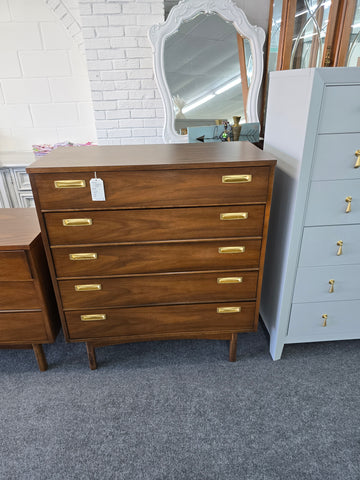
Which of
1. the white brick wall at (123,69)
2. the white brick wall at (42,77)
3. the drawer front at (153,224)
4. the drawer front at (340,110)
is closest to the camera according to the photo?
the drawer front at (340,110)

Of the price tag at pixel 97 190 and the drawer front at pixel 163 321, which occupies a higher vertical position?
the price tag at pixel 97 190

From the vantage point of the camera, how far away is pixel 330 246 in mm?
1297

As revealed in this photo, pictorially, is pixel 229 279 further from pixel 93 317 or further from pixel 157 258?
pixel 93 317

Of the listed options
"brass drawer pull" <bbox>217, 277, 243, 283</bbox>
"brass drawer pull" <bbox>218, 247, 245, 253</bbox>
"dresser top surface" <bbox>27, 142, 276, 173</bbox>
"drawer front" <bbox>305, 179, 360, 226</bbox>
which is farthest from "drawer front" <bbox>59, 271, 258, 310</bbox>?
"dresser top surface" <bbox>27, 142, 276, 173</bbox>

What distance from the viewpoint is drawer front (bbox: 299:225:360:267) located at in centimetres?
126

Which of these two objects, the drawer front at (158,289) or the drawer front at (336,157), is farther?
the drawer front at (158,289)

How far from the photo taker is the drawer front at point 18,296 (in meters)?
1.26

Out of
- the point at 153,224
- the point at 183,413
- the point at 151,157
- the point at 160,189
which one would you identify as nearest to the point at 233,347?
the point at 183,413

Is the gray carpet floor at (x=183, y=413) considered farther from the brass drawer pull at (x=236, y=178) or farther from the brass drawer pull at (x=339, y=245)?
the brass drawer pull at (x=236, y=178)

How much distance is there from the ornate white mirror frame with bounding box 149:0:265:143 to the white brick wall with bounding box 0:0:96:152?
2.29ft

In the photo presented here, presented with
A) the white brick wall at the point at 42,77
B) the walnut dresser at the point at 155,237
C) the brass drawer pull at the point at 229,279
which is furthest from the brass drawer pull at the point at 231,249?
the white brick wall at the point at 42,77

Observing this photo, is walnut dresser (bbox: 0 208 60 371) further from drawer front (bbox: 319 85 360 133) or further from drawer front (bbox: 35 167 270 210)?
drawer front (bbox: 319 85 360 133)

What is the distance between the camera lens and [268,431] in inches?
47.2

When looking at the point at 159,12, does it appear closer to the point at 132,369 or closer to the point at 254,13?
the point at 254,13
